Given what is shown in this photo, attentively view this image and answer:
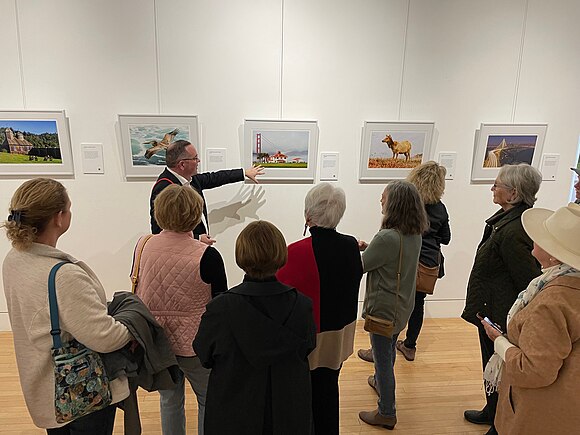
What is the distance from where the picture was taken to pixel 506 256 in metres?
2.49

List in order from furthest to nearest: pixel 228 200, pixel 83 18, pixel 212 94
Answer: pixel 228 200 → pixel 212 94 → pixel 83 18

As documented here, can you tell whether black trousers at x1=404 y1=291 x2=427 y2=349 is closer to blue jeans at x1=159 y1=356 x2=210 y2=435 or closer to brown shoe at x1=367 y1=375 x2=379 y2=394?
brown shoe at x1=367 y1=375 x2=379 y2=394

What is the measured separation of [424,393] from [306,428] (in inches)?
76.6

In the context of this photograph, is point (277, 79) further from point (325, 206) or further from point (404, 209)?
point (325, 206)

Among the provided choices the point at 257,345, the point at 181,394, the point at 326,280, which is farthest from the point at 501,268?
the point at 181,394

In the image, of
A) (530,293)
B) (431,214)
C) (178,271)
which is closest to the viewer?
(530,293)

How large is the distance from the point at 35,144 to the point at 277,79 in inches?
94.4

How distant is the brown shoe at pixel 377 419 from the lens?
2910 millimetres

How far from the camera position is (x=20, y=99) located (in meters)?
3.82

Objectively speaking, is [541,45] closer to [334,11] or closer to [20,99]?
[334,11]

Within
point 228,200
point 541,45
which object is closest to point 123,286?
point 228,200

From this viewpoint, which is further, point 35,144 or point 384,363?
point 35,144

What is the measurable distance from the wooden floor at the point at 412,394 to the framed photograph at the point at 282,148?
1.91 meters

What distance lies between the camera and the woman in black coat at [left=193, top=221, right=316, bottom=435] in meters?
1.62
